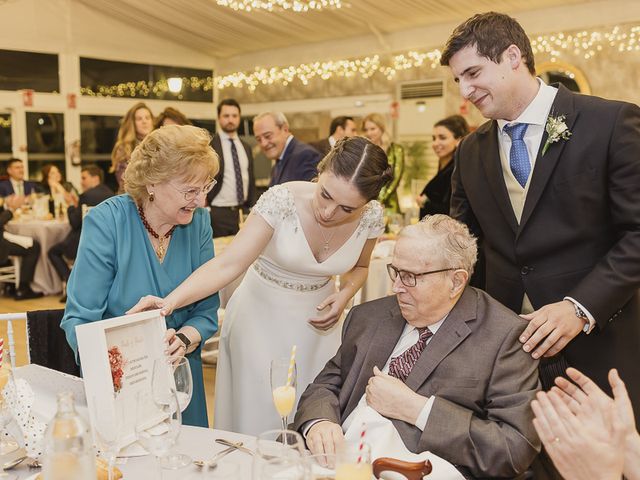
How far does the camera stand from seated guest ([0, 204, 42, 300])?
820cm

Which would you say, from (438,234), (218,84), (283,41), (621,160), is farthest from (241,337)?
(218,84)

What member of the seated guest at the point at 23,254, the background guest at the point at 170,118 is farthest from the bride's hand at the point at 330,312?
the seated guest at the point at 23,254

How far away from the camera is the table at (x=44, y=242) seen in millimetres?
8586

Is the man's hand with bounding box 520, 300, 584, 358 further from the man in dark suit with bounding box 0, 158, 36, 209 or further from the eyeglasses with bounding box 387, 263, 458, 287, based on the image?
the man in dark suit with bounding box 0, 158, 36, 209

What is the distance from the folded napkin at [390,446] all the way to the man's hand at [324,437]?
49mm

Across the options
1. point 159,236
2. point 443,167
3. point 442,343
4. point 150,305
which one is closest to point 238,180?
point 443,167

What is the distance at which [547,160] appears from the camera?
2.23 meters

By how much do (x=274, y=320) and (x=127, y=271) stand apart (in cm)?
74

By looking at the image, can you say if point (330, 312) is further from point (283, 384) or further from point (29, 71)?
point (29, 71)

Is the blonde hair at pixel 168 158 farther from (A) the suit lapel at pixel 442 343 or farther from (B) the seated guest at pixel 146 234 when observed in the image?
(A) the suit lapel at pixel 442 343

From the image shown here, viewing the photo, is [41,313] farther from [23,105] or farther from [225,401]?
[23,105]

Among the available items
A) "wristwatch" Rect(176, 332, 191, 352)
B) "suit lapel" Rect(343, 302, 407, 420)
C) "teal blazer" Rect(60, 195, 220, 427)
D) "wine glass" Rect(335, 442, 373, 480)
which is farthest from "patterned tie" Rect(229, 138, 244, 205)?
"wine glass" Rect(335, 442, 373, 480)

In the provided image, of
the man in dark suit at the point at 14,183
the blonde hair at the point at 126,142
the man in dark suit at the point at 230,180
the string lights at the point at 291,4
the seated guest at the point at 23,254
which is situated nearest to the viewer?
the blonde hair at the point at 126,142

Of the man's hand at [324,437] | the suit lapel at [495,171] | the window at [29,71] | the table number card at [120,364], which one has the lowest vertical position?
the man's hand at [324,437]
